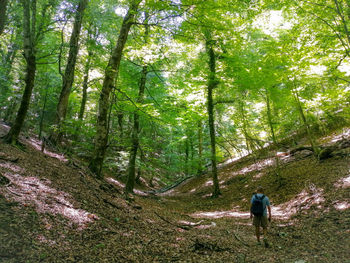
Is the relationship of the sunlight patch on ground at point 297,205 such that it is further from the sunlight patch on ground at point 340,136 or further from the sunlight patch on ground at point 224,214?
the sunlight patch on ground at point 340,136

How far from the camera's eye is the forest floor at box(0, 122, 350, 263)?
13.4 feet

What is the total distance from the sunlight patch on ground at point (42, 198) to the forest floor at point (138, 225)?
2 cm

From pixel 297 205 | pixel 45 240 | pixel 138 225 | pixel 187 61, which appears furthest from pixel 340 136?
pixel 45 240

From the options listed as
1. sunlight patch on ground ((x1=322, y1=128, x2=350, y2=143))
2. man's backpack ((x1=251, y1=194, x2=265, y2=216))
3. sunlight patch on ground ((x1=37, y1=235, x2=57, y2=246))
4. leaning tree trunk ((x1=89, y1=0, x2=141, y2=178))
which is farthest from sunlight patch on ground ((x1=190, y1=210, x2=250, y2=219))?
sunlight patch on ground ((x1=37, y1=235, x2=57, y2=246))

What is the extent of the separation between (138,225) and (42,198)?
9.46 ft

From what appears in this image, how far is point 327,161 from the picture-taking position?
414 inches

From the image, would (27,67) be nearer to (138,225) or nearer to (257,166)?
(138,225)

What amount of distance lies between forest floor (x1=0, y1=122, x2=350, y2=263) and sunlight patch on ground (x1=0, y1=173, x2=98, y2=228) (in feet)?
0.08

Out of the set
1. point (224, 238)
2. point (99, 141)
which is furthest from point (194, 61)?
point (224, 238)

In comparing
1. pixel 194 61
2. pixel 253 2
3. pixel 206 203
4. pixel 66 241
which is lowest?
pixel 206 203

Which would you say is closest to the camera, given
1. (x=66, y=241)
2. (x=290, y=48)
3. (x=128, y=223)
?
(x=66, y=241)

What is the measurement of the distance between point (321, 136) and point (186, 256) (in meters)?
14.2

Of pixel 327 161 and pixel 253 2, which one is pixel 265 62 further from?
pixel 327 161

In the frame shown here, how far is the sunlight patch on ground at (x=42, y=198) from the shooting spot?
191 inches
